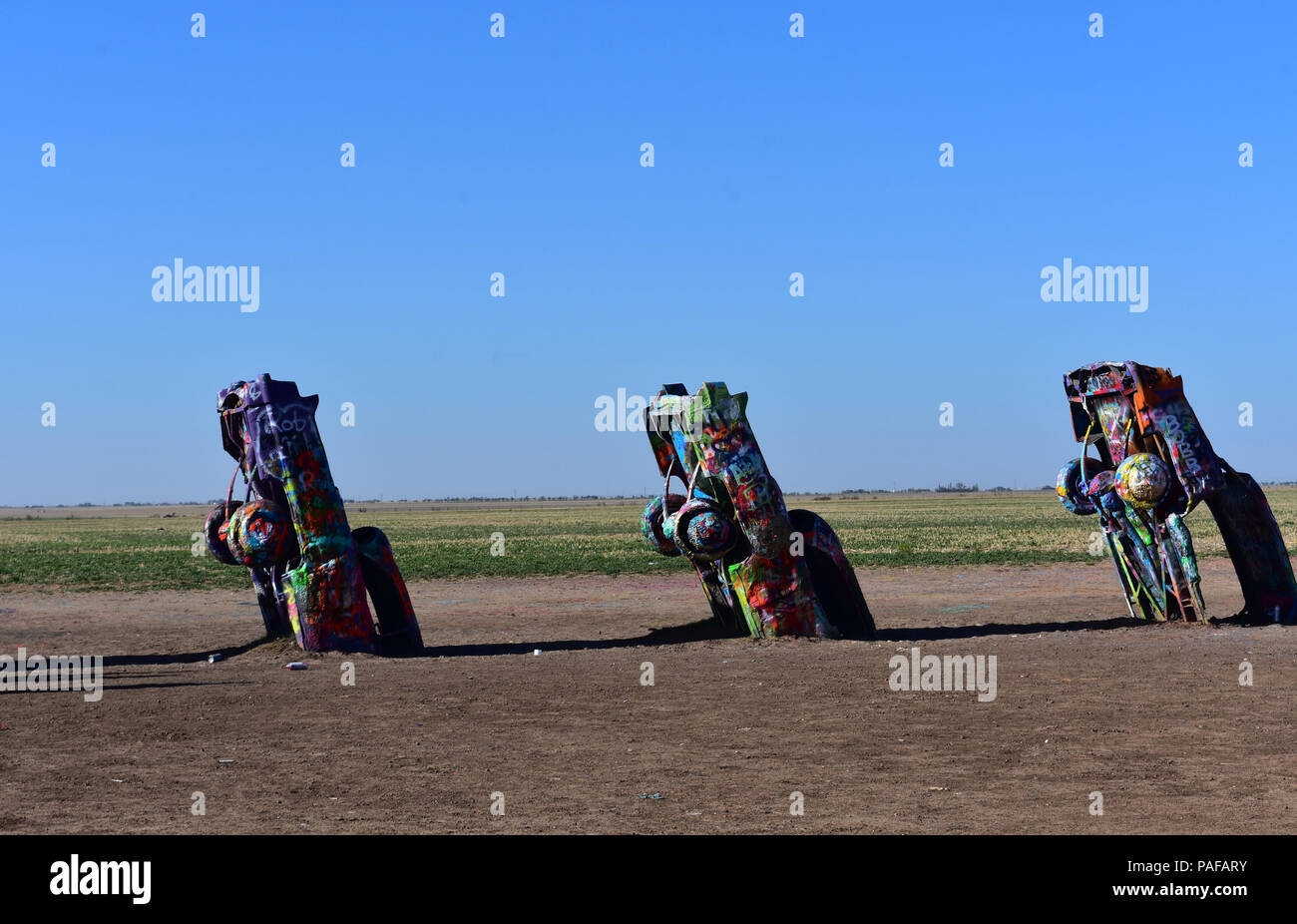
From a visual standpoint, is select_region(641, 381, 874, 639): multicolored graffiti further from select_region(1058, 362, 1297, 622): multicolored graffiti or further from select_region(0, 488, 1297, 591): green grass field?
select_region(0, 488, 1297, 591): green grass field

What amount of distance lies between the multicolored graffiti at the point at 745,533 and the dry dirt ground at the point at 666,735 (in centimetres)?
65

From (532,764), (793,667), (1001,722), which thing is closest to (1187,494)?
(793,667)

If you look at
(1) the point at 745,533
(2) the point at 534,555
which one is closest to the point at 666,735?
(1) the point at 745,533

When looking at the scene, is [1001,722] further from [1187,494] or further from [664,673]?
[1187,494]

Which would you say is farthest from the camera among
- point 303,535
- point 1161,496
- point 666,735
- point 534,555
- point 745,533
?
point 534,555

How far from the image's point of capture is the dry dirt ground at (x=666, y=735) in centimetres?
888

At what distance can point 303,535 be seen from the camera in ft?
54.8

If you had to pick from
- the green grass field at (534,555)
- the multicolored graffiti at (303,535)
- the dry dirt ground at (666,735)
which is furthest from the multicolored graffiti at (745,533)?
the green grass field at (534,555)

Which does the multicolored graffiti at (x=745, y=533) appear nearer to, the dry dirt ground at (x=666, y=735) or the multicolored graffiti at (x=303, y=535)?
the dry dirt ground at (x=666, y=735)

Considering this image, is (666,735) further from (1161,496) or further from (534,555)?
(534,555)

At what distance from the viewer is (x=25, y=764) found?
34.9 ft

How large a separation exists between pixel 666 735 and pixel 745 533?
6.10 m

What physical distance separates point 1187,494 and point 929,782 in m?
10.5

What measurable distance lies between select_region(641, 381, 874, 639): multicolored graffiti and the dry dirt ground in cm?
65
